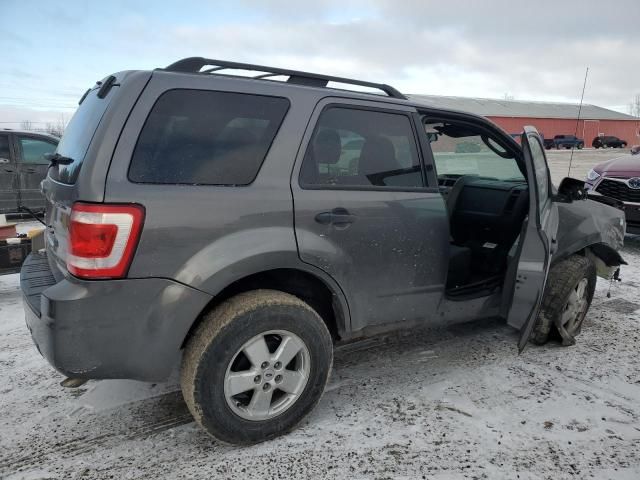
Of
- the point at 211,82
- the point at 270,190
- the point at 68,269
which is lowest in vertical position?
the point at 68,269

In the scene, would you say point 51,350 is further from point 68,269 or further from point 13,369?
point 13,369

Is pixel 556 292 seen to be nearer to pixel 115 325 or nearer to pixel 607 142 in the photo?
pixel 115 325

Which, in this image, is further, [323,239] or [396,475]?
[323,239]

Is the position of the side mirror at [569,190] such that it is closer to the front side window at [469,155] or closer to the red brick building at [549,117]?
the front side window at [469,155]

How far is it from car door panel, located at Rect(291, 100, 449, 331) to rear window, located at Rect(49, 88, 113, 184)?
3.27 ft

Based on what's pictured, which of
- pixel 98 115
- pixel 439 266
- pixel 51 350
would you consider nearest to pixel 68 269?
pixel 51 350

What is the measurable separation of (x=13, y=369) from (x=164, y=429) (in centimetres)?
146

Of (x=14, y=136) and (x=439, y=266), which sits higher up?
(x=14, y=136)

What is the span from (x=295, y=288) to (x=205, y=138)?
0.97 metres

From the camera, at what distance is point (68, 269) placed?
2.13 meters

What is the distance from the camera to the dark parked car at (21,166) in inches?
336

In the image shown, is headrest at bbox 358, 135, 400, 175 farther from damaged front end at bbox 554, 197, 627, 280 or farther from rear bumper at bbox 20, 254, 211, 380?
damaged front end at bbox 554, 197, 627, 280

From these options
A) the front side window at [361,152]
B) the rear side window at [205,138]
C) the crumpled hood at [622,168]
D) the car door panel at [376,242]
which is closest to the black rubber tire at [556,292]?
the car door panel at [376,242]

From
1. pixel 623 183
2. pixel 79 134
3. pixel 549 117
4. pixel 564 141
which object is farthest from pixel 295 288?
pixel 549 117
